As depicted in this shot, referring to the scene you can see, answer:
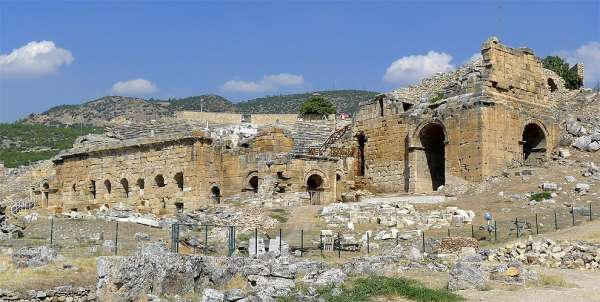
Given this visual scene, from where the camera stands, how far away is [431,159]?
119 feet

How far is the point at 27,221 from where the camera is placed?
3167 cm

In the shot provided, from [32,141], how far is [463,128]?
67277mm

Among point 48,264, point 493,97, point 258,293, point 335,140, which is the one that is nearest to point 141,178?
point 335,140

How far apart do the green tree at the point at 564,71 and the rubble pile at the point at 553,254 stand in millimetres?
29026

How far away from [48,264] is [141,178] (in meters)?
20.7

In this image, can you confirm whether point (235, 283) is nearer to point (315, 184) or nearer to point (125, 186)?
point (315, 184)

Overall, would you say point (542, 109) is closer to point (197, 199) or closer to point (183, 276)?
point (197, 199)

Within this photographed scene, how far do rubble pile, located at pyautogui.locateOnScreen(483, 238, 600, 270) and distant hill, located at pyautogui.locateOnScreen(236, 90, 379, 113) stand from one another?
8324cm

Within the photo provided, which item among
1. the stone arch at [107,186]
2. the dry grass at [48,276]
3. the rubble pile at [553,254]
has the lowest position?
the dry grass at [48,276]

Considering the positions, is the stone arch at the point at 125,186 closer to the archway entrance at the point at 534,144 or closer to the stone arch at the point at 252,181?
the stone arch at the point at 252,181

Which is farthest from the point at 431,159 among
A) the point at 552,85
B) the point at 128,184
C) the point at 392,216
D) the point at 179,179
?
the point at 128,184

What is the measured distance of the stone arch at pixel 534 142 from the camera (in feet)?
117

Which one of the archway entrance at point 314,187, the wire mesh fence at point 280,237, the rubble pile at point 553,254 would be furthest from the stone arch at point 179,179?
the rubble pile at point 553,254

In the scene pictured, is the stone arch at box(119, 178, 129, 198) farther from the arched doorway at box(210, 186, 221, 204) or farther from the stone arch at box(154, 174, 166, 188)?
the arched doorway at box(210, 186, 221, 204)
